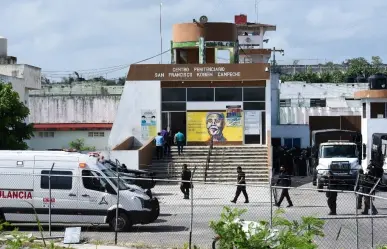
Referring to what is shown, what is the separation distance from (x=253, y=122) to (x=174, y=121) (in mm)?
4284

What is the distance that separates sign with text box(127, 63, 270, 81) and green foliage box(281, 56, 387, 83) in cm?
5784

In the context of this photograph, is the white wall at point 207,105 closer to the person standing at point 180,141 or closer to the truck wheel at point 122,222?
the person standing at point 180,141

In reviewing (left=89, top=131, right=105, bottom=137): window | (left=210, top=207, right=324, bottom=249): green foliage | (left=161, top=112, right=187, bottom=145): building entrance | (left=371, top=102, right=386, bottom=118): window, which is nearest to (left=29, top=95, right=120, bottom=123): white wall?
(left=89, top=131, right=105, bottom=137): window

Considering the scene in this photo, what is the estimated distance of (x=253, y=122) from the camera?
47.9 metres

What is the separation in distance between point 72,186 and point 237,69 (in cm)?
2501

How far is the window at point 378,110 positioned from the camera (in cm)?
4619

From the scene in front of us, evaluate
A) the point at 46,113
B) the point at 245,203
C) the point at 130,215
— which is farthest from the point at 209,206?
the point at 46,113

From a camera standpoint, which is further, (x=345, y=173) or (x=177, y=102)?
(x=177, y=102)

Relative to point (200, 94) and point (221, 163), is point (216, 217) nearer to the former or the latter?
point (221, 163)

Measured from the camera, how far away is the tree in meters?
39.5

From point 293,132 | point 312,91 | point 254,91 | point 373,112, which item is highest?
point 312,91

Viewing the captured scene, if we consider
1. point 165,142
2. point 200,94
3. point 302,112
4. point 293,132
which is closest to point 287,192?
point 165,142

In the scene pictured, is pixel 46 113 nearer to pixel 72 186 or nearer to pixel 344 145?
pixel 344 145

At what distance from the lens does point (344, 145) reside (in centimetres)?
4144
